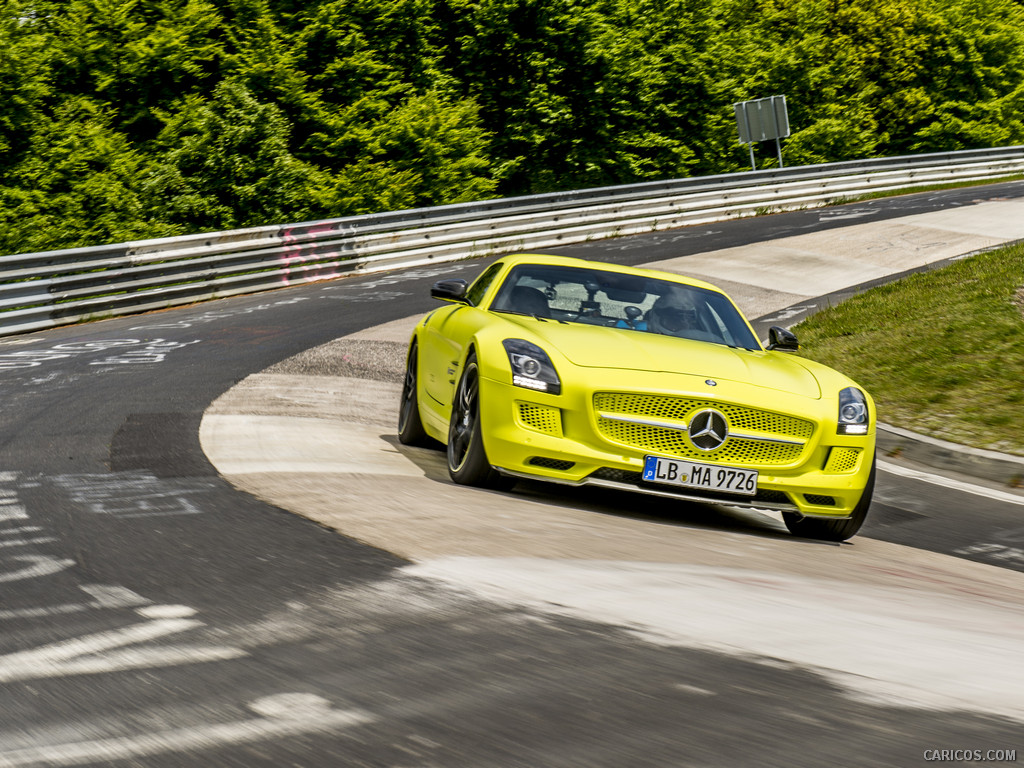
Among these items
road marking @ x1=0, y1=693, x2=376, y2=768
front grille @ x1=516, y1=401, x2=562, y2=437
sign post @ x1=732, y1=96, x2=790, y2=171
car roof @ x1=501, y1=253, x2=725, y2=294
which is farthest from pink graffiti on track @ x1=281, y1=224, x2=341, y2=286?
road marking @ x1=0, y1=693, x2=376, y2=768

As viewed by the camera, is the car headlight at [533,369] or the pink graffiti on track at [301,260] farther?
the pink graffiti on track at [301,260]

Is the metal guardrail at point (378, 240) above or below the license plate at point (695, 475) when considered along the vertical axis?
above

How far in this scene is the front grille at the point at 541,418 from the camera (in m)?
6.27

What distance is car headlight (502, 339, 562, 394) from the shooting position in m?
6.31

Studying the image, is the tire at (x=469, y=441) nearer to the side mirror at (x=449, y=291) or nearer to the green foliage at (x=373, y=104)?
the side mirror at (x=449, y=291)

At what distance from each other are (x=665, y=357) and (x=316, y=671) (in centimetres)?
406

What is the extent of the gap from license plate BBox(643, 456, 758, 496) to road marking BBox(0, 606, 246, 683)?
3249 mm

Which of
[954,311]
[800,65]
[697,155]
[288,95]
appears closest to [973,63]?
[800,65]

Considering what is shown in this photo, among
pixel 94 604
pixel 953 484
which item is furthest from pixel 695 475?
pixel 94 604

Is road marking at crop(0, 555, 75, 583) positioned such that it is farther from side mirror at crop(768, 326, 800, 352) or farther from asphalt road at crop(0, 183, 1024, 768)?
side mirror at crop(768, 326, 800, 352)

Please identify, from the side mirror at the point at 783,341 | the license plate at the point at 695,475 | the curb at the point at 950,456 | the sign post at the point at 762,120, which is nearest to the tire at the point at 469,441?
the license plate at the point at 695,475

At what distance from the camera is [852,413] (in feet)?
21.7

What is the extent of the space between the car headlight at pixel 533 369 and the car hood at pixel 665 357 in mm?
136

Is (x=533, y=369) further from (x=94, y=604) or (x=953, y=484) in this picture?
(x=953, y=484)
